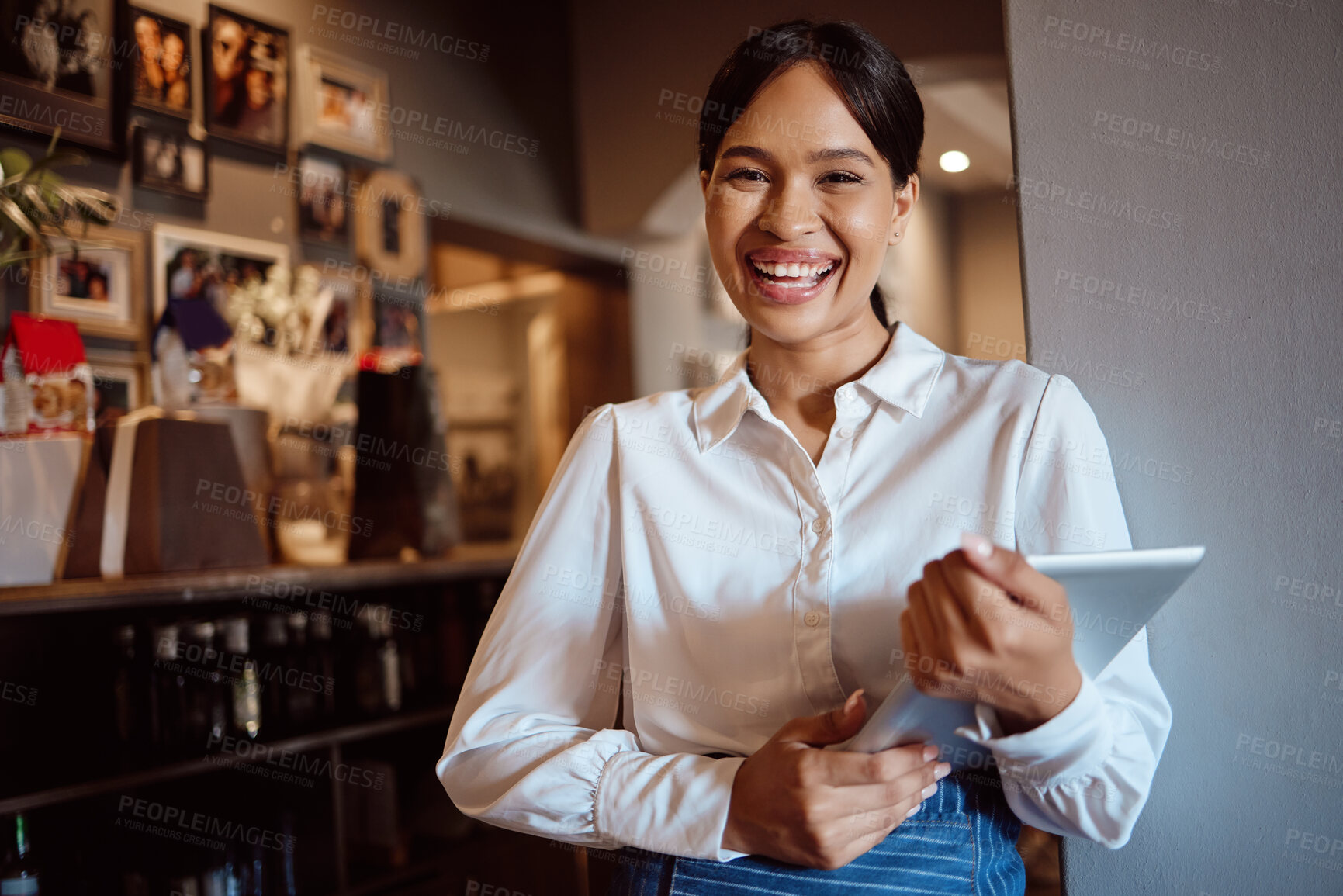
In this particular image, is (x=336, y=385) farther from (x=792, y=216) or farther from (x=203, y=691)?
(x=792, y=216)

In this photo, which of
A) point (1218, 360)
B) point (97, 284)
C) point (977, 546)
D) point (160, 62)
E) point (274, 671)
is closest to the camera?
point (977, 546)

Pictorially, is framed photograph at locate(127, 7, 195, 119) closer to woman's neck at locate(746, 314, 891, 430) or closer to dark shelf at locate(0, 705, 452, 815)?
dark shelf at locate(0, 705, 452, 815)

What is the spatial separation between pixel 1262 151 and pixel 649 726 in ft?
2.61

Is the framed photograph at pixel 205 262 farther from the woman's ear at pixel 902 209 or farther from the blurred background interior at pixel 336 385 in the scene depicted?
the woman's ear at pixel 902 209

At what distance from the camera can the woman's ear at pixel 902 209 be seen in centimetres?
97

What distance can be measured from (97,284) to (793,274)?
1887 millimetres

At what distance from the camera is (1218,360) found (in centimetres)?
89

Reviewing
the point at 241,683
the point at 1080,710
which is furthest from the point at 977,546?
the point at 241,683

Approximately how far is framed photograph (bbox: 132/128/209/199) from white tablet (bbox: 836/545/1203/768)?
Answer: 226 cm

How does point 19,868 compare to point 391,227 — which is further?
point 391,227

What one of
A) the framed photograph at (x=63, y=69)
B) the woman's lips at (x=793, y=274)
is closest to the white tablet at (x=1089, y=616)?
the woman's lips at (x=793, y=274)

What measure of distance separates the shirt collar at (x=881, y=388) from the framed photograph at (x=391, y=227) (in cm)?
209

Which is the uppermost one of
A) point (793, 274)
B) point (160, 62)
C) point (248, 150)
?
point (160, 62)

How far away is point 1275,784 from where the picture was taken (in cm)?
86
